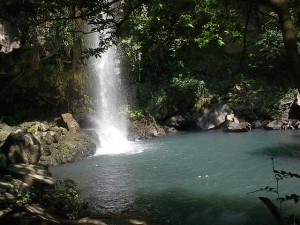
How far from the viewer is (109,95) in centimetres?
2486

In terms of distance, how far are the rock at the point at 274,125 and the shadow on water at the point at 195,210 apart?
1282 centimetres

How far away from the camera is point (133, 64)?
24.6 m

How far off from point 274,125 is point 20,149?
1536 centimetres

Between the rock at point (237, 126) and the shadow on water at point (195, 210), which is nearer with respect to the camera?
the shadow on water at point (195, 210)

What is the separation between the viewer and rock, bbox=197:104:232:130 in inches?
875

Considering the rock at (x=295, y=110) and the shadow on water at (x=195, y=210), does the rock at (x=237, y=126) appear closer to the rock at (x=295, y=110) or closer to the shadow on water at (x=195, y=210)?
the rock at (x=295, y=110)

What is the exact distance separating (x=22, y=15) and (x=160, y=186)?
6.46 meters

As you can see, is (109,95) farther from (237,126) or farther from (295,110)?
(295,110)

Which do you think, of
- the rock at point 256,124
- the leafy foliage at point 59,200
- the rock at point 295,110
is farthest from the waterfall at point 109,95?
the leafy foliage at point 59,200

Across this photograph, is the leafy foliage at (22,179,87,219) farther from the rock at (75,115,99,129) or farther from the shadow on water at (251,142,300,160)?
the rock at (75,115,99,129)

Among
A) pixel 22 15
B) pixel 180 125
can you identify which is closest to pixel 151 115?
pixel 180 125

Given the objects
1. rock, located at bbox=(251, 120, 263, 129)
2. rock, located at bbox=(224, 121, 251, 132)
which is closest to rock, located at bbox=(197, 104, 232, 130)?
rock, located at bbox=(224, 121, 251, 132)

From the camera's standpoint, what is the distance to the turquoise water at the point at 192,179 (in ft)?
26.1

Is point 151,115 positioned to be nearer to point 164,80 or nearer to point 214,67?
point 164,80
